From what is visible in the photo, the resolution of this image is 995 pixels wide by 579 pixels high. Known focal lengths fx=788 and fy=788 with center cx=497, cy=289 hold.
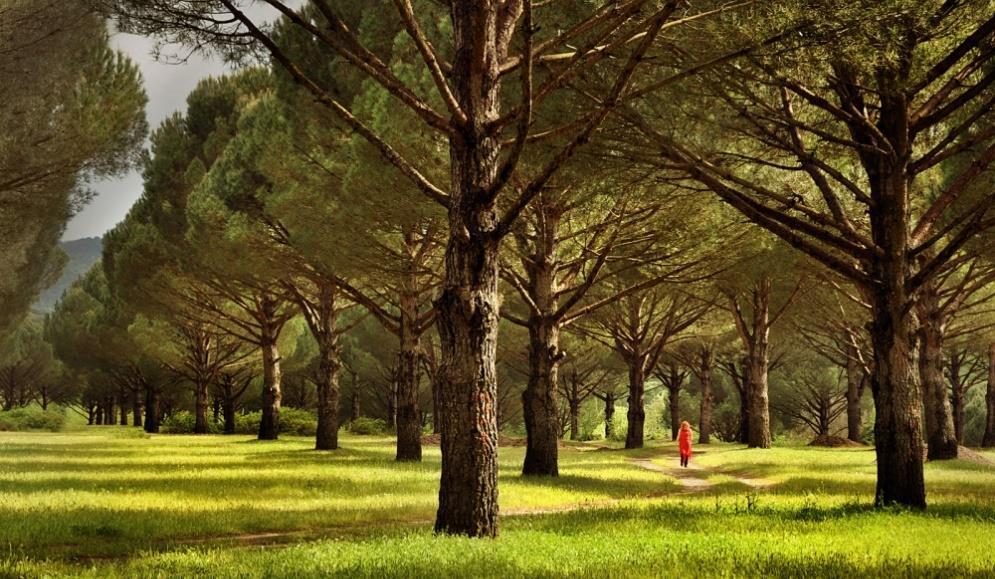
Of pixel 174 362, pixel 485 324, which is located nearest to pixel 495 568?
pixel 485 324

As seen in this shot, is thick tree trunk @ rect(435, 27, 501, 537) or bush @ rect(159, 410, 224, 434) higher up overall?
thick tree trunk @ rect(435, 27, 501, 537)

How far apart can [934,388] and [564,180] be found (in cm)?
1458

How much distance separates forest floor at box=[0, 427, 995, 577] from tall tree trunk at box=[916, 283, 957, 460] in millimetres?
3908

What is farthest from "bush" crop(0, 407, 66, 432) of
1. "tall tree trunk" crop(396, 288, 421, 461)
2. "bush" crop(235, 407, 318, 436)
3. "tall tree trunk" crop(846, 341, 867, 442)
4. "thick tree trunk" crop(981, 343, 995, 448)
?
"thick tree trunk" crop(981, 343, 995, 448)

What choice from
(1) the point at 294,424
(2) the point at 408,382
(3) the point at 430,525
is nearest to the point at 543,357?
(2) the point at 408,382

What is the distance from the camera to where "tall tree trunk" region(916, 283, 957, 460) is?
21.4 metres

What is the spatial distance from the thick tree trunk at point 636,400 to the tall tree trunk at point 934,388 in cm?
1066

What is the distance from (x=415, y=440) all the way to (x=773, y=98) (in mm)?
12302

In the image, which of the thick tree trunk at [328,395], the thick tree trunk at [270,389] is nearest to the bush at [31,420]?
the thick tree trunk at [270,389]

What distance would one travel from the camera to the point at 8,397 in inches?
2586

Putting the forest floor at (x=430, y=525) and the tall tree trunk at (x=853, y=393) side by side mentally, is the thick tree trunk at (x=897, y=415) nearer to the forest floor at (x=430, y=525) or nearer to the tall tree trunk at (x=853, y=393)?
the forest floor at (x=430, y=525)

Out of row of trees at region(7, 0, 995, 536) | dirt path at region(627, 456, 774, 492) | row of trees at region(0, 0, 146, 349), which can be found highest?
row of trees at region(0, 0, 146, 349)

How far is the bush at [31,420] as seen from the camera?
48.8 m

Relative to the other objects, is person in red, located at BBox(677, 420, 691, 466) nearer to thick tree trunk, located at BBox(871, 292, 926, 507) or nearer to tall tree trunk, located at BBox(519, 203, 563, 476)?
tall tree trunk, located at BBox(519, 203, 563, 476)
